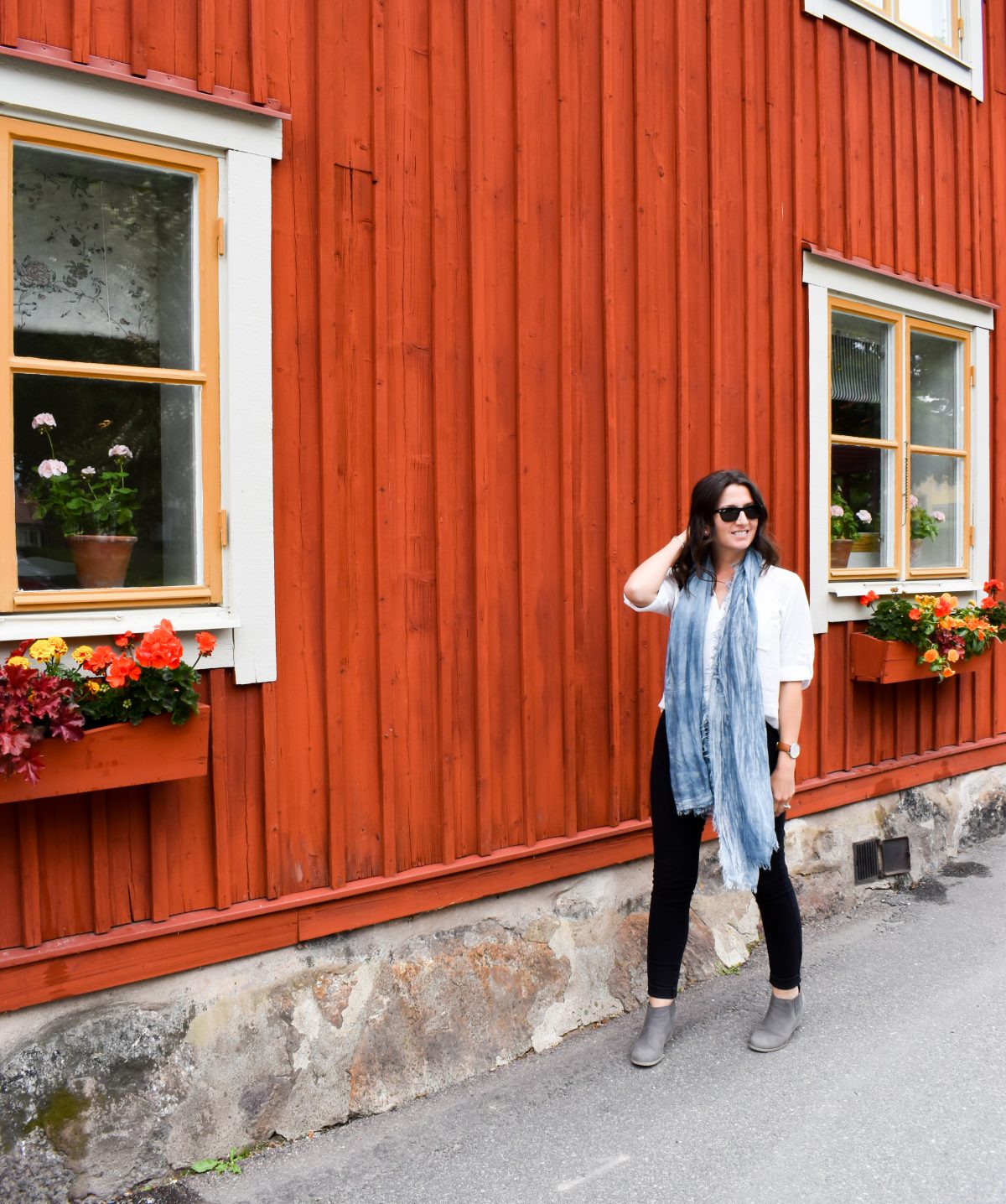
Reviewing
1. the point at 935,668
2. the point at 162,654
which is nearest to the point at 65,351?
the point at 162,654

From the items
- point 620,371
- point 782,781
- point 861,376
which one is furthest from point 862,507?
point 782,781

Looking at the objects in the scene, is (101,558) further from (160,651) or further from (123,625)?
(160,651)

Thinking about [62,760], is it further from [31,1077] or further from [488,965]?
[488,965]

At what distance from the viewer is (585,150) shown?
385 centimetres

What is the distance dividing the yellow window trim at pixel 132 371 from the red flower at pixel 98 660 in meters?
0.24

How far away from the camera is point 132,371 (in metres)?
2.83

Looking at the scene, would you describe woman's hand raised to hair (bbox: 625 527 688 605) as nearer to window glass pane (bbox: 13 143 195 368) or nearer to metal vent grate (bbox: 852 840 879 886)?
window glass pane (bbox: 13 143 195 368)

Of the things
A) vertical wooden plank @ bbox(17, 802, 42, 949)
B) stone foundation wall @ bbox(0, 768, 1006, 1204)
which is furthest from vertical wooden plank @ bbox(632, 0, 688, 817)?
vertical wooden plank @ bbox(17, 802, 42, 949)

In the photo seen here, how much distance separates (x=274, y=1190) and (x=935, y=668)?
361 centimetres

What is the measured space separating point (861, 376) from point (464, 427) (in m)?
2.54

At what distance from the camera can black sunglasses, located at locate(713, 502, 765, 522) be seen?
3.12 m

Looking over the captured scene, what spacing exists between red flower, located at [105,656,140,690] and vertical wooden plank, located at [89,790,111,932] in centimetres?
39

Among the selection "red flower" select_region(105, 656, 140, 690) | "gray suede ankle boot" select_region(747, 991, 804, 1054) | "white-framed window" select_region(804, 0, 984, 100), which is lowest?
"gray suede ankle boot" select_region(747, 991, 804, 1054)

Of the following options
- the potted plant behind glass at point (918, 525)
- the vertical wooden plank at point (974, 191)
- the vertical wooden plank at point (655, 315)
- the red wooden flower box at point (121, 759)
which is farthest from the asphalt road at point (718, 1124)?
the vertical wooden plank at point (974, 191)
